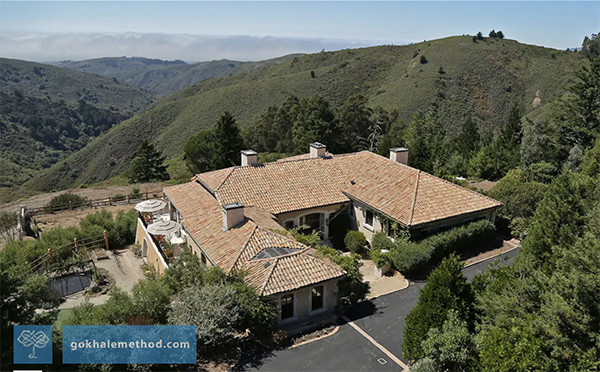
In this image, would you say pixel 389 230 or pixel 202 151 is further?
pixel 202 151

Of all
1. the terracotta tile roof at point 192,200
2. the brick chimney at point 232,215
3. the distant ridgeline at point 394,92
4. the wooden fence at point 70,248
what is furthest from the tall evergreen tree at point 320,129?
the brick chimney at point 232,215

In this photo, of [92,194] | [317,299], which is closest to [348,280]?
[317,299]

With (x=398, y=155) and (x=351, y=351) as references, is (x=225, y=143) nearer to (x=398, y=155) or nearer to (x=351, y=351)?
(x=398, y=155)

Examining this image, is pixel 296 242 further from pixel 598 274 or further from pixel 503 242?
pixel 503 242

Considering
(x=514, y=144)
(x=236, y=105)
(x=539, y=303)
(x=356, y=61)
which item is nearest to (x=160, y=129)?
(x=236, y=105)

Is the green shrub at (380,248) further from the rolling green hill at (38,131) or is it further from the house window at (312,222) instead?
the rolling green hill at (38,131)
